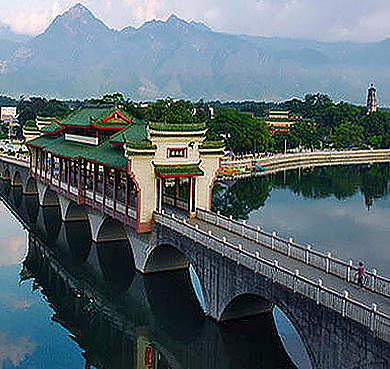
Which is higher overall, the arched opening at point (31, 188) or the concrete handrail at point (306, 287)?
the concrete handrail at point (306, 287)

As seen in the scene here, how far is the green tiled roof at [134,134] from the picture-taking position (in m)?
39.9

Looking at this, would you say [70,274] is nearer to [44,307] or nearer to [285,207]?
[44,307]

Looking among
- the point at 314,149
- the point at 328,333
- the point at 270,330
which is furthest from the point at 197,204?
the point at 314,149

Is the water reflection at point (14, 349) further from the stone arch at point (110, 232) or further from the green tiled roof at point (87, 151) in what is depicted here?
the stone arch at point (110, 232)

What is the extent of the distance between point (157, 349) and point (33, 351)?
7.49 m

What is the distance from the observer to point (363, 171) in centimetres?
11862

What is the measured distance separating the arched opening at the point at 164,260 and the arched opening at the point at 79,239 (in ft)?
31.8

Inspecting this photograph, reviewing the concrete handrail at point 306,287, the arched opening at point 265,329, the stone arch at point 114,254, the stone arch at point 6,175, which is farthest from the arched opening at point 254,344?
the stone arch at point 6,175

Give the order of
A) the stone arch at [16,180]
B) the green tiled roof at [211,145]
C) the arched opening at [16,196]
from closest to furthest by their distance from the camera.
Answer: the green tiled roof at [211,145] < the arched opening at [16,196] < the stone arch at [16,180]

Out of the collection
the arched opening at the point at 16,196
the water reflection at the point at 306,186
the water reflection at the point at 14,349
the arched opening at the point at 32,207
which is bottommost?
the water reflection at the point at 306,186

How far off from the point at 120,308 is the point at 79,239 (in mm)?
17209

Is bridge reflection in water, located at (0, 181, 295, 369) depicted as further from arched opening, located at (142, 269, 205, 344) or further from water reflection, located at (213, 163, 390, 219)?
water reflection, located at (213, 163, 390, 219)

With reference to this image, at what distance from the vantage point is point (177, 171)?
121 ft

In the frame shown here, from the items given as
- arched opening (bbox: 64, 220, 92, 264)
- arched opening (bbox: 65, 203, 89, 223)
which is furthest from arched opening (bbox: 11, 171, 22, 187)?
arched opening (bbox: 64, 220, 92, 264)
